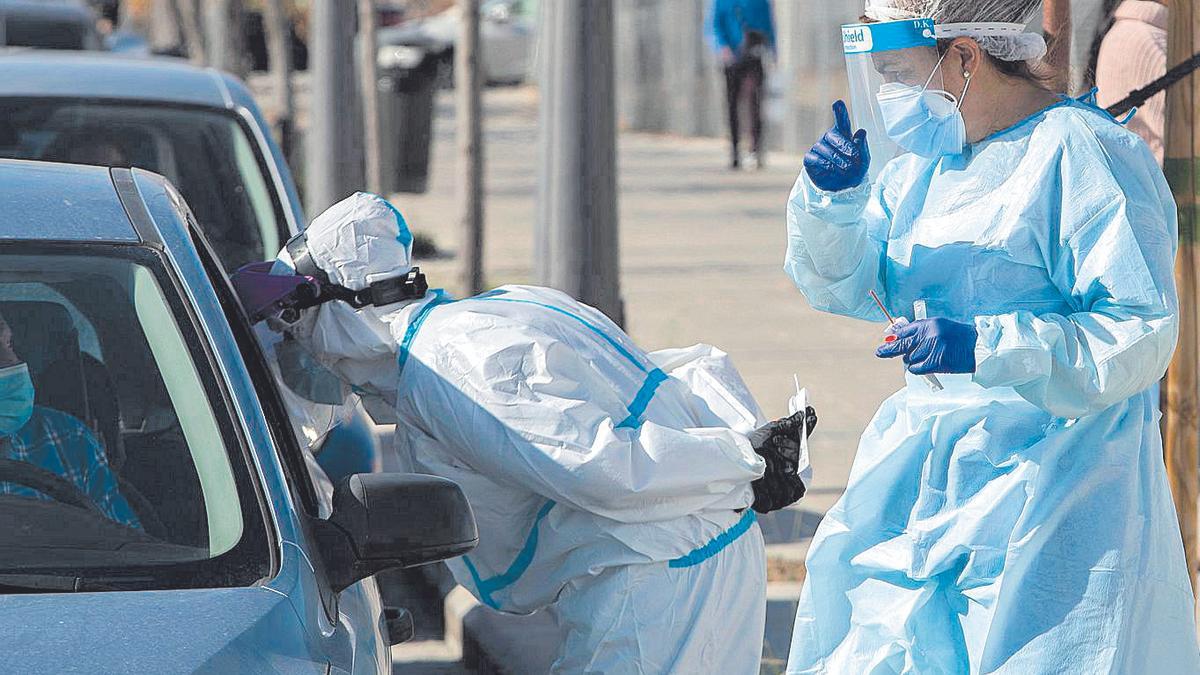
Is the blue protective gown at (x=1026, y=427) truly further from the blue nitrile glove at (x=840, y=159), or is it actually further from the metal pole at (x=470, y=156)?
the metal pole at (x=470, y=156)

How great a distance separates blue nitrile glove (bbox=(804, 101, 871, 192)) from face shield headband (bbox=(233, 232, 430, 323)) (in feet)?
3.52

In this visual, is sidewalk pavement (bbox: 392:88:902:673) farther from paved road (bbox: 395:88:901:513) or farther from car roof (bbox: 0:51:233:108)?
car roof (bbox: 0:51:233:108)

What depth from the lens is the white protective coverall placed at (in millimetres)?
3305

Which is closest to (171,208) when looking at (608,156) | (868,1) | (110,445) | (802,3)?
(110,445)

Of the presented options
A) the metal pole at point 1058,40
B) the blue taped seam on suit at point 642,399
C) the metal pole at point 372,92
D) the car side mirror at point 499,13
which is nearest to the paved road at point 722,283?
the metal pole at point 372,92

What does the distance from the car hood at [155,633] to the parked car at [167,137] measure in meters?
2.65

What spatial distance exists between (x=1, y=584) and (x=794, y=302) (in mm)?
8371

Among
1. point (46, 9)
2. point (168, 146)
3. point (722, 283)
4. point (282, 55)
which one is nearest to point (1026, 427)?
point (168, 146)

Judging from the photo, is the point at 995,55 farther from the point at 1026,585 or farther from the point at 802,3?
the point at 802,3

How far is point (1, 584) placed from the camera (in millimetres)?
2400

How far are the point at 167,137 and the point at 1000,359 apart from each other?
129 inches

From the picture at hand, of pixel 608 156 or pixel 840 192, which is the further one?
pixel 608 156

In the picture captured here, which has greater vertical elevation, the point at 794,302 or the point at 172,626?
the point at 172,626

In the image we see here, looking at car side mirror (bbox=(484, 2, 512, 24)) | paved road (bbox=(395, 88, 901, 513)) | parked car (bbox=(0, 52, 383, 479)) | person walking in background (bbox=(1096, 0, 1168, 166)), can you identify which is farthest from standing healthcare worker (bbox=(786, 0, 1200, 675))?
car side mirror (bbox=(484, 2, 512, 24))
